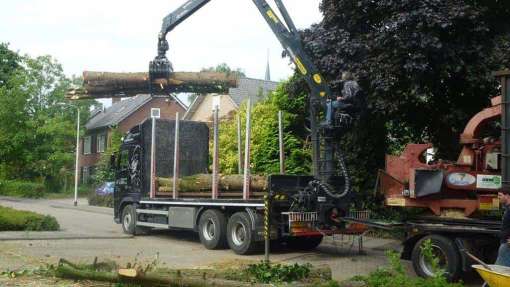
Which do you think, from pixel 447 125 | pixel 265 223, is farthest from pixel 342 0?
pixel 265 223

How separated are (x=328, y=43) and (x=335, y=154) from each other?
125 inches

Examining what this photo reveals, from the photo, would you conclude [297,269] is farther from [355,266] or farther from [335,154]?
[335,154]

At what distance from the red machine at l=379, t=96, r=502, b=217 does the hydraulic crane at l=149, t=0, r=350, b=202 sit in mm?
2139

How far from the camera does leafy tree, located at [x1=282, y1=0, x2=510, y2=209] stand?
13.4 meters

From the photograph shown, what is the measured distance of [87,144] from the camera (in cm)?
5800

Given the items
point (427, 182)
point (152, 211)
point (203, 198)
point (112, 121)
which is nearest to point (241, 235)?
point (203, 198)

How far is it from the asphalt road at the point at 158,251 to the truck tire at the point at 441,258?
116 centimetres

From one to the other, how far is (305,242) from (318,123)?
2879 millimetres

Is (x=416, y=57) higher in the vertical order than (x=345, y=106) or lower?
higher

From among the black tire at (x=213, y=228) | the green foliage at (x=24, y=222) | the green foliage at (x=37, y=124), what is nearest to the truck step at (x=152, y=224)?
the black tire at (x=213, y=228)

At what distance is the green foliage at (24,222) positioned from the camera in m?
16.8

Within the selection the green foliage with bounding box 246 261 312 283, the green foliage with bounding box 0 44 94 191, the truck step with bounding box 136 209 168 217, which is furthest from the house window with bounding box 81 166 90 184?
the green foliage with bounding box 246 261 312 283

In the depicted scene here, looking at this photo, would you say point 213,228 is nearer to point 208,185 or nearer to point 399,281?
point 208,185

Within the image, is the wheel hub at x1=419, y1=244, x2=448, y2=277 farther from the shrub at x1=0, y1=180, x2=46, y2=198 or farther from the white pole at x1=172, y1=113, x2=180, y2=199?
the shrub at x1=0, y1=180, x2=46, y2=198
